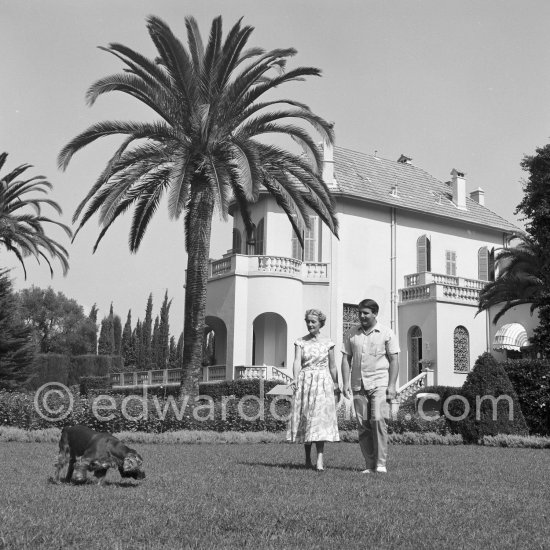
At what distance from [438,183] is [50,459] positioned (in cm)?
3581

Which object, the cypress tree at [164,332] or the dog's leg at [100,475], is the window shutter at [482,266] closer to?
the cypress tree at [164,332]

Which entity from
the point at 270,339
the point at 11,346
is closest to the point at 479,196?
the point at 270,339

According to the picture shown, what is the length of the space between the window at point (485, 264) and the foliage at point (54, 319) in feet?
144

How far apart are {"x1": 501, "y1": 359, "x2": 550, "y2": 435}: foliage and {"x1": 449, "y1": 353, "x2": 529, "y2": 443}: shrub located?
1334 millimetres

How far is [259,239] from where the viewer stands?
35688 mm

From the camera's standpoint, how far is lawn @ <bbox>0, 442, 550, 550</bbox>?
5.36 metres

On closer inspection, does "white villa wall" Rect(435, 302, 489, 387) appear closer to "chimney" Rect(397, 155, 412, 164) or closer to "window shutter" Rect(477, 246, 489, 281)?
"window shutter" Rect(477, 246, 489, 281)

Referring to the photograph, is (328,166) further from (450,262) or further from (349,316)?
(450,262)

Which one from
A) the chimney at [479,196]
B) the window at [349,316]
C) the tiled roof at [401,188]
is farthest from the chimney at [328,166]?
the chimney at [479,196]

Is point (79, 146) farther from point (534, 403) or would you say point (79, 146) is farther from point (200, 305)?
point (534, 403)

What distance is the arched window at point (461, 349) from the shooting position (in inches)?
1436

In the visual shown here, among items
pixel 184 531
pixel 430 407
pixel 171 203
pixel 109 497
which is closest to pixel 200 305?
pixel 171 203

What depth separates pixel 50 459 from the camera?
37.7ft

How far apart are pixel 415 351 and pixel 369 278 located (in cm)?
395
